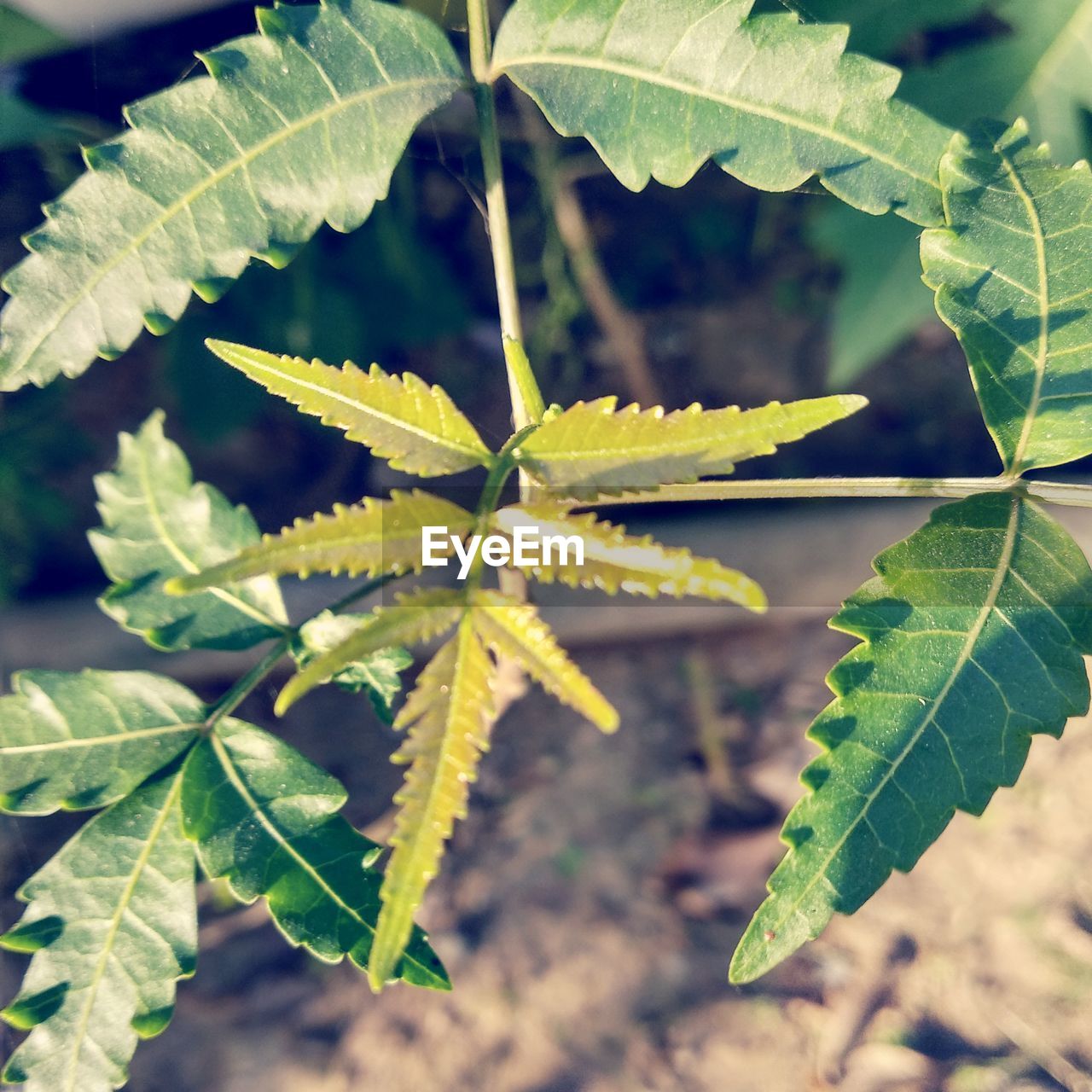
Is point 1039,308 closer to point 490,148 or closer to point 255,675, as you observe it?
point 490,148

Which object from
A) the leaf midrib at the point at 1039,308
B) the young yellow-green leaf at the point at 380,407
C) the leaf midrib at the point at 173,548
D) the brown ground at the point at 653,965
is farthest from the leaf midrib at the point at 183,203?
the brown ground at the point at 653,965

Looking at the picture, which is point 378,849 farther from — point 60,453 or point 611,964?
point 60,453

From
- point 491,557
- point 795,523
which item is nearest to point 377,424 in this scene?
point 491,557

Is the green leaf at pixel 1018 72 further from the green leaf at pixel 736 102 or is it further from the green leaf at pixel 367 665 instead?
the green leaf at pixel 367 665

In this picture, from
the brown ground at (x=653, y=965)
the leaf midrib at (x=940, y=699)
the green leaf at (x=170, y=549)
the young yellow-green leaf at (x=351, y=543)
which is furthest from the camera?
the brown ground at (x=653, y=965)

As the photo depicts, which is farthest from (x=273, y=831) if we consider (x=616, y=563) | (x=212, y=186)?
(x=212, y=186)

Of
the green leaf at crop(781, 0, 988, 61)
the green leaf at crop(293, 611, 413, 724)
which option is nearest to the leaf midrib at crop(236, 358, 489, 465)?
the green leaf at crop(293, 611, 413, 724)
